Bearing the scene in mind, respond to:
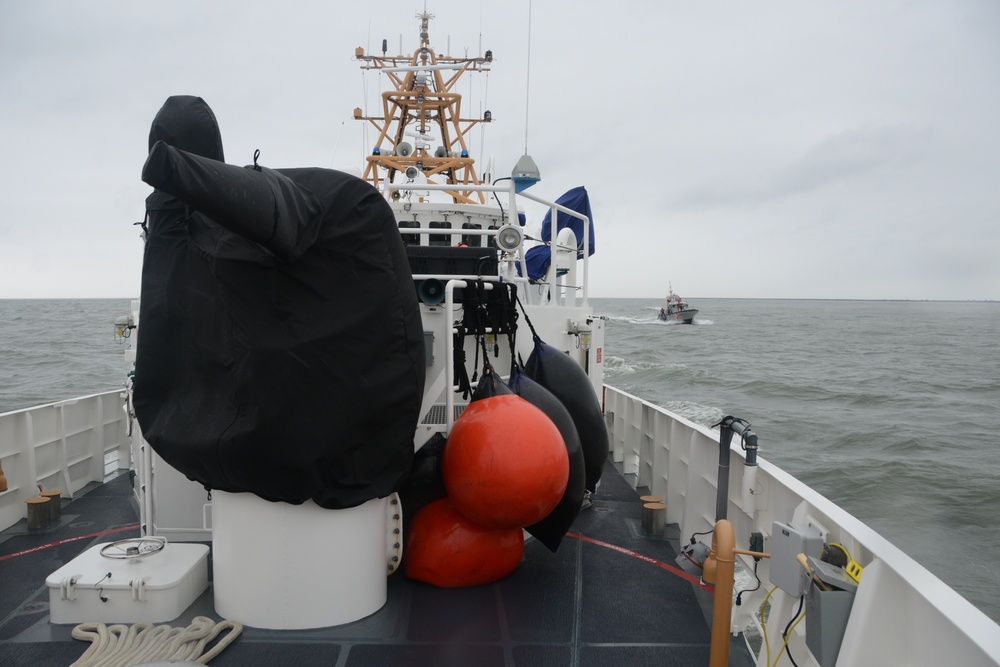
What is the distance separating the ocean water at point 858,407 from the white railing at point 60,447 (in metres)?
0.93

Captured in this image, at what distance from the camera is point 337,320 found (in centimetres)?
351

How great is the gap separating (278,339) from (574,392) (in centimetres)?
233

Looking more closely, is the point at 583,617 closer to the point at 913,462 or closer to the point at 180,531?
the point at 180,531

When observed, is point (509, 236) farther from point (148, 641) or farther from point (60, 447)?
point (60, 447)

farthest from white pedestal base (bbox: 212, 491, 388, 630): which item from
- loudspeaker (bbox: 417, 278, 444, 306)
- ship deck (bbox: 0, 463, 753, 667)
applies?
loudspeaker (bbox: 417, 278, 444, 306)

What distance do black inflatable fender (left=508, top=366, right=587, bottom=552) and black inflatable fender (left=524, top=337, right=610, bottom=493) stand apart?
0.46m

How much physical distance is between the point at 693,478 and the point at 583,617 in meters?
1.75

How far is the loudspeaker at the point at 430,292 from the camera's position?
4.67 m

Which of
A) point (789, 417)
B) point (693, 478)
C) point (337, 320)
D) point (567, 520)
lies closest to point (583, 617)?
point (567, 520)

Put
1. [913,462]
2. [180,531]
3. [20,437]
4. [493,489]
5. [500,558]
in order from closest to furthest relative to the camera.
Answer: [493,489], [500,558], [180,531], [20,437], [913,462]

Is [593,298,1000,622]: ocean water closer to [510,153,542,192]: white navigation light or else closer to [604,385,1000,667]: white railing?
[604,385,1000,667]: white railing

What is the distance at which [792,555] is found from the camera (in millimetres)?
3064

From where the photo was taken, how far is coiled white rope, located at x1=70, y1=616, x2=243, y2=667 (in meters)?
3.37

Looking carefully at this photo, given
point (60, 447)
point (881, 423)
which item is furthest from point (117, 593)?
point (881, 423)
